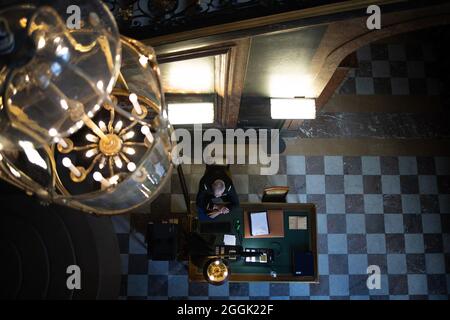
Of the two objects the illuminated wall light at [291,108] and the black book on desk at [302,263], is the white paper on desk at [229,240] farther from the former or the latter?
the illuminated wall light at [291,108]

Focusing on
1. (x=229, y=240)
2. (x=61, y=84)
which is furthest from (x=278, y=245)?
(x=61, y=84)

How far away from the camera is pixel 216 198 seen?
572 centimetres

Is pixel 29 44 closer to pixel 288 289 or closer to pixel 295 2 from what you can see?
pixel 295 2

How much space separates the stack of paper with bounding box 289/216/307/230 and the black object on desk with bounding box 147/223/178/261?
5.25 feet

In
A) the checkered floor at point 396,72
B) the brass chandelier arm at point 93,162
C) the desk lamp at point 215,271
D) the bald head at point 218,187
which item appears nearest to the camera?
the brass chandelier arm at point 93,162

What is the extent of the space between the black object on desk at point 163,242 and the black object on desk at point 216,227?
407 mm

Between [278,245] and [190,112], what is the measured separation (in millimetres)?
2152

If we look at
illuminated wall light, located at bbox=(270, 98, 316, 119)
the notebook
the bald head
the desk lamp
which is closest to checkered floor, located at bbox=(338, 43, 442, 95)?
illuminated wall light, located at bbox=(270, 98, 316, 119)

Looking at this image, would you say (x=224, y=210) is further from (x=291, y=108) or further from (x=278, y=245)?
(x=291, y=108)

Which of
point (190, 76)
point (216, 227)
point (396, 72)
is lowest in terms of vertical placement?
point (216, 227)

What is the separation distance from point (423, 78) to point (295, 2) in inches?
194

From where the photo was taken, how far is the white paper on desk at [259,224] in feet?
18.4

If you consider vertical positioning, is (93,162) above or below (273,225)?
above

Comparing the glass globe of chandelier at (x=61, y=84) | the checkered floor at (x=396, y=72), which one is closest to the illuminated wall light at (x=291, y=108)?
the checkered floor at (x=396, y=72)
